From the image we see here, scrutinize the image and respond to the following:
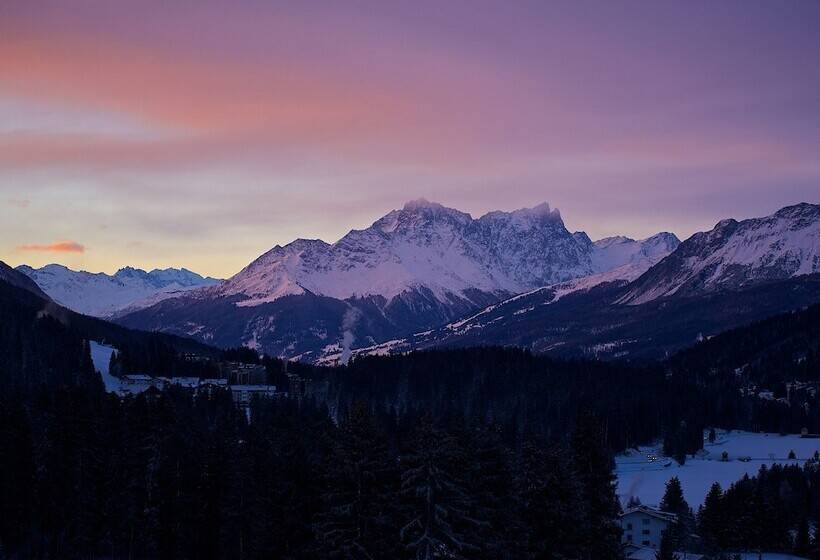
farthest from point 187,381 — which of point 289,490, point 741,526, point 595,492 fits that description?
point 595,492

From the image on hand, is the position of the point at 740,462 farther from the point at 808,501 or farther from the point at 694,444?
the point at 808,501

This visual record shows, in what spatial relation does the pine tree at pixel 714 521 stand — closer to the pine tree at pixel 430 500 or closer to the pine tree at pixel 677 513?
the pine tree at pixel 677 513

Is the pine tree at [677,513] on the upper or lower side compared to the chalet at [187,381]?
lower

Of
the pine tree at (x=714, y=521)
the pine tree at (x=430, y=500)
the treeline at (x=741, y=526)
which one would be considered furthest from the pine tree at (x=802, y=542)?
the pine tree at (x=430, y=500)

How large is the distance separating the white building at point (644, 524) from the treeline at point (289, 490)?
118 ft

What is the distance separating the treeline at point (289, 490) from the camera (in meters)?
42.5

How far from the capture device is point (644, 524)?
3836 inches

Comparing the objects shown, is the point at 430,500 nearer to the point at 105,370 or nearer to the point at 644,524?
the point at 644,524

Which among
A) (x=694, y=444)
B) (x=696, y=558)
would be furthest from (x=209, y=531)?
(x=694, y=444)

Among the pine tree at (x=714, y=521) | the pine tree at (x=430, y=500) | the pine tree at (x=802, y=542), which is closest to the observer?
the pine tree at (x=430, y=500)

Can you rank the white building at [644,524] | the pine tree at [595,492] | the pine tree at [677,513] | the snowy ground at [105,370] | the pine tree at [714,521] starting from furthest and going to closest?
the snowy ground at [105,370] → the pine tree at [714,521] → the white building at [644,524] → the pine tree at [677,513] → the pine tree at [595,492]

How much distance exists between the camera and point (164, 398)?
7625 centimetres

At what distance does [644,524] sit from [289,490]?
55.3 m

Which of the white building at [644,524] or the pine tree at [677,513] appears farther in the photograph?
the white building at [644,524]
